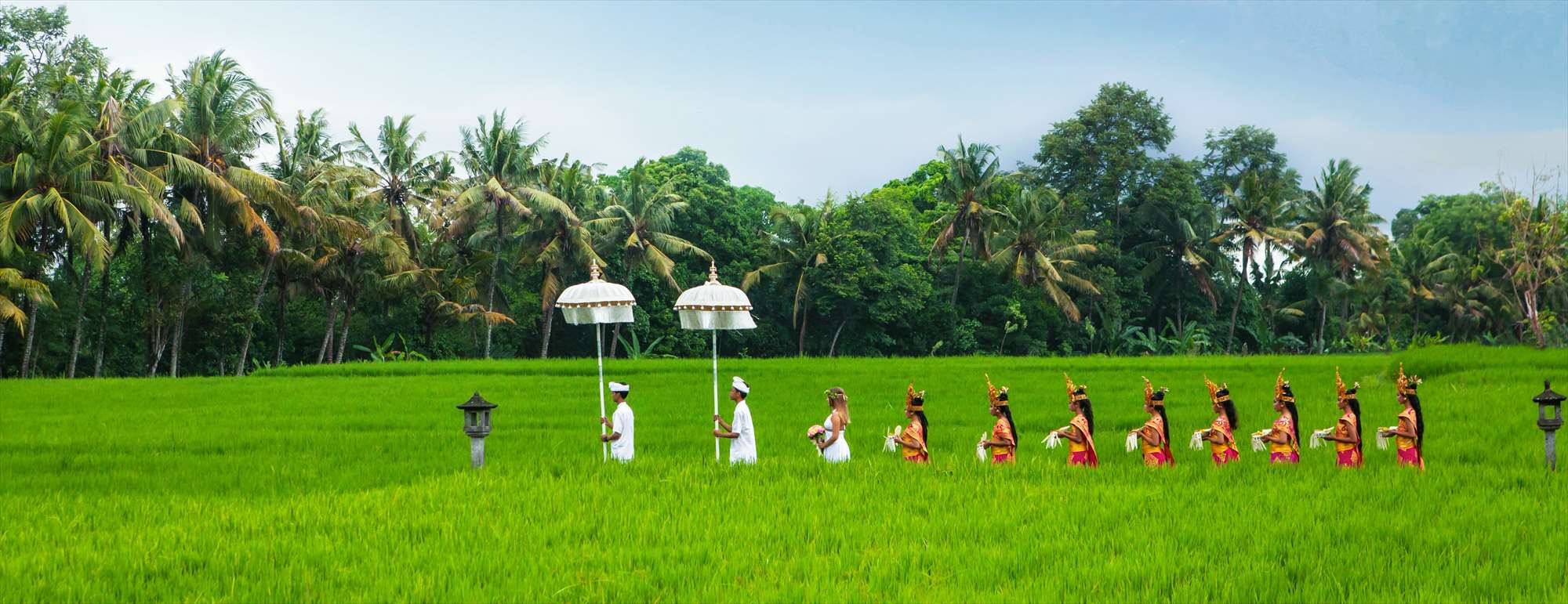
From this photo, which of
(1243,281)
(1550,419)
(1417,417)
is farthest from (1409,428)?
(1243,281)

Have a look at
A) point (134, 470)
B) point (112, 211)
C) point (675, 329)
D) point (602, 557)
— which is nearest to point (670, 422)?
point (134, 470)

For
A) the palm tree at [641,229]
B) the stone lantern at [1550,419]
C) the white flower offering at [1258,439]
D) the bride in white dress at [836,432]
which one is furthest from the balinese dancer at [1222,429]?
the palm tree at [641,229]

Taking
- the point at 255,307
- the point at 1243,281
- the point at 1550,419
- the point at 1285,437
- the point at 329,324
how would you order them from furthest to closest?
the point at 1243,281
the point at 329,324
the point at 255,307
the point at 1285,437
the point at 1550,419

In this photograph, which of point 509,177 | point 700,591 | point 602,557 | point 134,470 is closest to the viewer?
point 700,591

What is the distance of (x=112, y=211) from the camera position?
88.7 feet

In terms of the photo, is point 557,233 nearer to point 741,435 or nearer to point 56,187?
point 56,187

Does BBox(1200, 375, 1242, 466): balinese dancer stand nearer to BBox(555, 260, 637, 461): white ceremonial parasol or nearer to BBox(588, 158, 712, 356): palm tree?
BBox(555, 260, 637, 461): white ceremonial parasol

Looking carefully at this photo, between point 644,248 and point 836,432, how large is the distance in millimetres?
30710

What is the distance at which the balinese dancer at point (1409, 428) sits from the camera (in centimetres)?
930

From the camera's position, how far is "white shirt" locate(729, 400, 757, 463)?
1021 cm

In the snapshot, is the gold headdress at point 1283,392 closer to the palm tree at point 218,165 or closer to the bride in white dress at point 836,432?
the bride in white dress at point 836,432

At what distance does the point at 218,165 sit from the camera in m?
31.4

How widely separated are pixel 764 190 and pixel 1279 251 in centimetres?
2622

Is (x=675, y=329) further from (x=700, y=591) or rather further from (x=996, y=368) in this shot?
(x=700, y=591)
